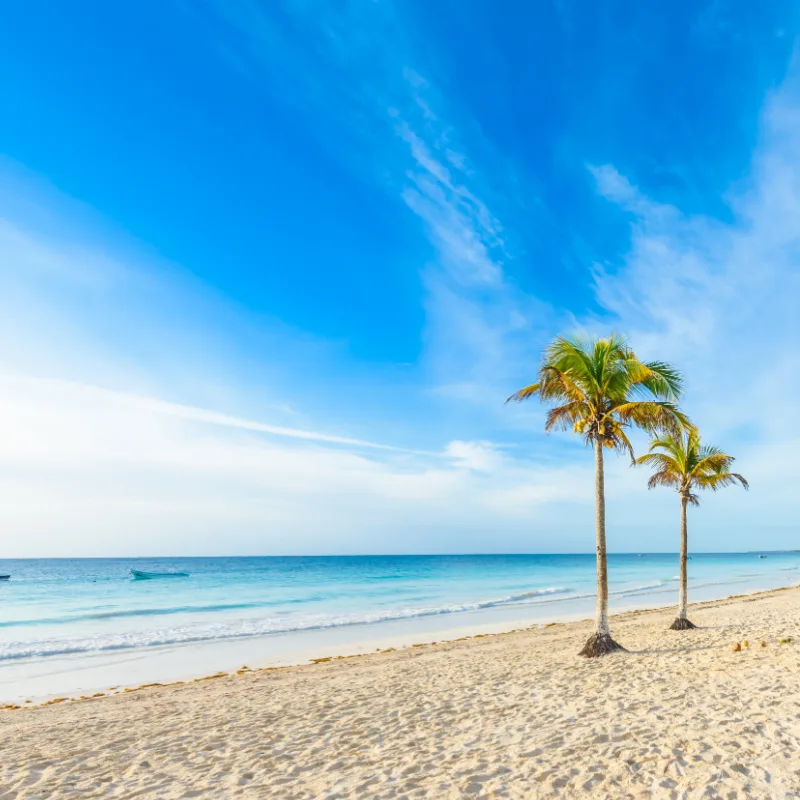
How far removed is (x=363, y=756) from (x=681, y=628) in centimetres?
1151

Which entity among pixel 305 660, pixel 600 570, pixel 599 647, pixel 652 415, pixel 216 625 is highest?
pixel 652 415

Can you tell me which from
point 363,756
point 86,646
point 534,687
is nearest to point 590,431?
point 534,687

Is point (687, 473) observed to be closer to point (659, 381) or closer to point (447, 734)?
point (659, 381)

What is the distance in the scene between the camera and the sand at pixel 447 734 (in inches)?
192

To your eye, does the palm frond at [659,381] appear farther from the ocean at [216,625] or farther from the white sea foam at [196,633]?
the white sea foam at [196,633]

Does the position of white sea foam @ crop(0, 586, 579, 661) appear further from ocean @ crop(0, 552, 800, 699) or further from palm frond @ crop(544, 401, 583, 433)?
palm frond @ crop(544, 401, 583, 433)

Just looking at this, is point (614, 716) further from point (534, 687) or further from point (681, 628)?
point (681, 628)

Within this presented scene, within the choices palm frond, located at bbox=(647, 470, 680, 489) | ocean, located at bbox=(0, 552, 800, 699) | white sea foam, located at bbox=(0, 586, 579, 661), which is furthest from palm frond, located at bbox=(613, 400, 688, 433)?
white sea foam, located at bbox=(0, 586, 579, 661)

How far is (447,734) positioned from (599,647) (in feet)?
Answer: 18.0

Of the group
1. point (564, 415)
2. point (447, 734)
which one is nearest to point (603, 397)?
point (564, 415)

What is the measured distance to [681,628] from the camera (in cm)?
1391

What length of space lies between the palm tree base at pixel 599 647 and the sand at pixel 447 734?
0.39 m

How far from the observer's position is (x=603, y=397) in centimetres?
1080

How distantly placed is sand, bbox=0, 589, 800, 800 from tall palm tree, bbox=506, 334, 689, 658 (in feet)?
5.41
